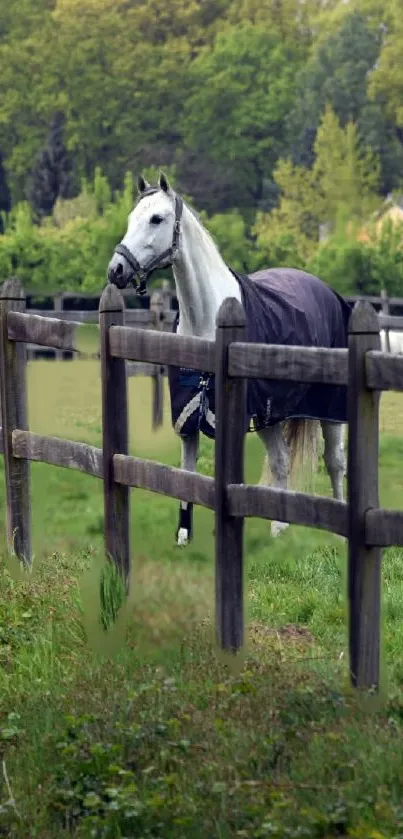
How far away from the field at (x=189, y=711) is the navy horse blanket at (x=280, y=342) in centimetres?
109

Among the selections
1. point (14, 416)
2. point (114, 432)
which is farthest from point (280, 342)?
point (114, 432)

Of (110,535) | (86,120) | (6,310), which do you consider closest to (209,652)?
(110,535)

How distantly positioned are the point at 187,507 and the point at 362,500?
13.0ft

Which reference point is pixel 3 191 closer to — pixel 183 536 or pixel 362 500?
pixel 183 536

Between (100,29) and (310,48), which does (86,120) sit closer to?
(100,29)

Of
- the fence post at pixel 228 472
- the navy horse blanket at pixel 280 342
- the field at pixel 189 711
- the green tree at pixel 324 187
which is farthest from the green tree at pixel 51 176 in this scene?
the fence post at pixel 228 472

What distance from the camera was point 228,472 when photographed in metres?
6.20

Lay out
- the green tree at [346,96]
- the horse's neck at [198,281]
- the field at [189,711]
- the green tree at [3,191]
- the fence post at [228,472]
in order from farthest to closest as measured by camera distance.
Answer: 1. the green tree at [3,191]
2. the green tree at [346,96]
3. the horse's neck at [198,281]
4. the fence post at [228,472]
5. the field at [189,711]

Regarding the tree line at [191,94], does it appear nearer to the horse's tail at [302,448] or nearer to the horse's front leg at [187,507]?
the horse's tail at [302,448]

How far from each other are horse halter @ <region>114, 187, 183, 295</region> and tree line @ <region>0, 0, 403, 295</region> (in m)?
62.3

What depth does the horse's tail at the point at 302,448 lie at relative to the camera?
999 centimetres

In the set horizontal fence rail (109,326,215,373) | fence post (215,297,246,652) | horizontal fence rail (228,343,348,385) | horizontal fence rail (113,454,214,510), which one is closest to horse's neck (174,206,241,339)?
horizontal fence rail (109,326,215,373)

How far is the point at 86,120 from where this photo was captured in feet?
261

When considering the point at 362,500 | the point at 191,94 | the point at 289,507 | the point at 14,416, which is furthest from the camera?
the point at 191,94
